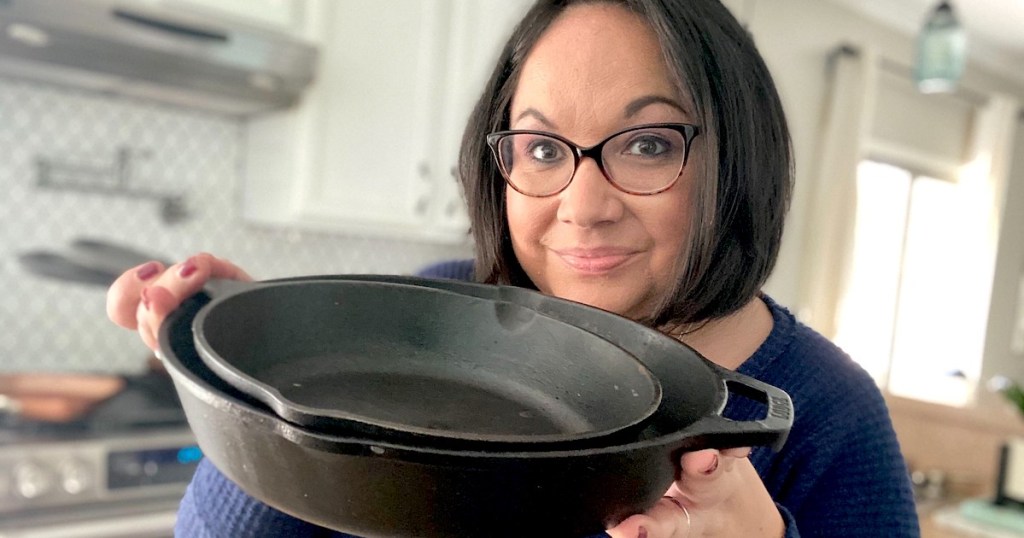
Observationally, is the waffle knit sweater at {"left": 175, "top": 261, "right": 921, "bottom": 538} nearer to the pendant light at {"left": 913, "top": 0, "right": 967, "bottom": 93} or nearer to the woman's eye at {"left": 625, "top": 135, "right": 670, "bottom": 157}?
the woman's eye at {"left": 625, "top": 135, "right": 670, "bottom": 157}

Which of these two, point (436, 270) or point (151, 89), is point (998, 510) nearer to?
point (436, 270)

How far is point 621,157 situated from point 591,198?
0.05 metres

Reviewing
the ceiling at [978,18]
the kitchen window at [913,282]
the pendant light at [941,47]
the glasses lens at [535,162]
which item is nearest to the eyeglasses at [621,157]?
the glasses lens at [535,162]

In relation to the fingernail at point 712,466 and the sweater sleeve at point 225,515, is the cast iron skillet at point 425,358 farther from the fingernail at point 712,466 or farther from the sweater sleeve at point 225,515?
the sweater sleeve at point 225,515

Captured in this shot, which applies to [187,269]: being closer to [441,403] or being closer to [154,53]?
[441,403]

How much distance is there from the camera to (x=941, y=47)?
191 cm

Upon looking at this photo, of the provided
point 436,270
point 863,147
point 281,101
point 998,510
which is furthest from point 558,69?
point 863,147

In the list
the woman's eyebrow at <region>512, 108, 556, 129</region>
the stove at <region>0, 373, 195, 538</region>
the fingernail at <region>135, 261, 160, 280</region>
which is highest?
the woman's eyebrow at <region>512, 108, 556, 129</region>

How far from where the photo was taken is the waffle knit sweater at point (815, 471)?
63 centimetres

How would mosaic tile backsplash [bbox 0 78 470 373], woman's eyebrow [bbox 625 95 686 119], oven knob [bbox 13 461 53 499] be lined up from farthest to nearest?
mosaic tile backsplash [bbox 0 78 470 373] → oven knob [bbox 13 461 53 499] → woman's eyebrow [bbox 625 95 686 119]

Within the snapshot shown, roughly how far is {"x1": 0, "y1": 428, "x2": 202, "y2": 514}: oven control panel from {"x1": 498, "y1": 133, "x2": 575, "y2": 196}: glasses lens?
1081 millimetres

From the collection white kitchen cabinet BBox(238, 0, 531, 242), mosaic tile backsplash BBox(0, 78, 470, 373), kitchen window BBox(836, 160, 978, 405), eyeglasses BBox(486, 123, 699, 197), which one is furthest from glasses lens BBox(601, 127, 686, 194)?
kitchen window BBox(836, 160, 978, 405)

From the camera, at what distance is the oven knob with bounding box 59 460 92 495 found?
1.31 meters

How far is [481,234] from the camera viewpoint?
2.53 ft
